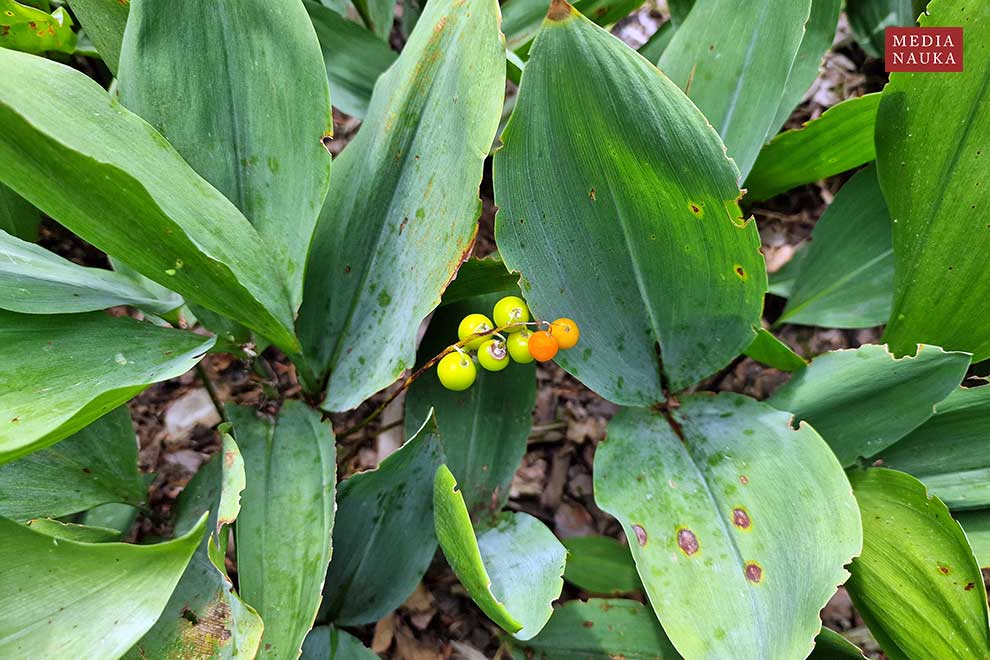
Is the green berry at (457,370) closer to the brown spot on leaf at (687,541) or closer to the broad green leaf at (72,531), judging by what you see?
the brown spot on leaf at (687,541)

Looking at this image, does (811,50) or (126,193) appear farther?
(811,50)

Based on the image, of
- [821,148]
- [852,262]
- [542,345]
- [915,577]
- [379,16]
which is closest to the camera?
[542,345]

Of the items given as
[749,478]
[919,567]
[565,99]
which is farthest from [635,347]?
[919,567]

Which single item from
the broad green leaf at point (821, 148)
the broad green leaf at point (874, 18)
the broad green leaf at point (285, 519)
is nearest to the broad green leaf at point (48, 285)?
the broad green leaf at point (285, 519)

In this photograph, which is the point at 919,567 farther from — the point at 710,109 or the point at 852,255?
the point at 710,109

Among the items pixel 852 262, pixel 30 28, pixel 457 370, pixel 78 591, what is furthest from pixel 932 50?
pixel 30 28

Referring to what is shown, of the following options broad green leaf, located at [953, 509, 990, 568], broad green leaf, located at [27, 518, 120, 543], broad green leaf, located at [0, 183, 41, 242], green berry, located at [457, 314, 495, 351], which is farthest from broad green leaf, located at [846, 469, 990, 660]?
broad green leaf, located at [0, 183, 41, 242]

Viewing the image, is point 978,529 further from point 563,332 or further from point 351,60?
point 351,60
